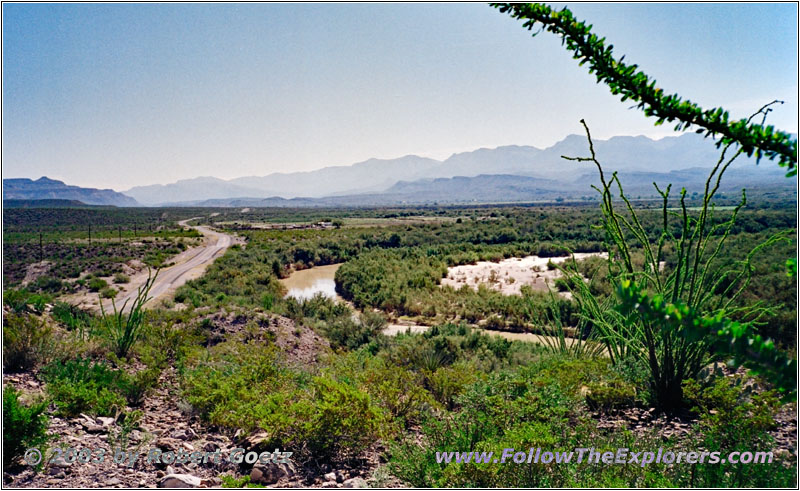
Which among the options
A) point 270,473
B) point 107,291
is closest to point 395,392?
point 270,473

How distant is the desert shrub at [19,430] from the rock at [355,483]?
2407 millimetres

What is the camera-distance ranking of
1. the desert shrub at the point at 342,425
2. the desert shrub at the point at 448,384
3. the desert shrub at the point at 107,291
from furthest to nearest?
the desert shrub at the point at 107,291 → the desert shrub at the point at 448,384 → the desert shrub at the point at 342,425

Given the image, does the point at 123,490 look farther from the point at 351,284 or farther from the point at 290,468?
the point at 351,284

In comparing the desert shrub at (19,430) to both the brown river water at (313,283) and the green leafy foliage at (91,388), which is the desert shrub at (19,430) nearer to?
the green leafy foliage at (91,388)

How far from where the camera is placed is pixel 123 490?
3254 millimetres

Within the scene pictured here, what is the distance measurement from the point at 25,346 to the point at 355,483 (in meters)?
4.99

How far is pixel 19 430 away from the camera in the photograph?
11.6 feet

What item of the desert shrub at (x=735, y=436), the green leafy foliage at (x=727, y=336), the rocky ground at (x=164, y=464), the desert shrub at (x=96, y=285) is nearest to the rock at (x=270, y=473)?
the rocky ground at (x=164, y=464)

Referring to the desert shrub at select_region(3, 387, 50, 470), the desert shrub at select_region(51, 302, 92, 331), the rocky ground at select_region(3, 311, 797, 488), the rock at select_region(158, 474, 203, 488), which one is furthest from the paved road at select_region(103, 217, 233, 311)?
the rock at select_region(158, 474, 203, 488)

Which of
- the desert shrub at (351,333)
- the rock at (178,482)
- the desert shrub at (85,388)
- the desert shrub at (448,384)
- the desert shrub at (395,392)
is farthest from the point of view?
the desert shrub at (351,333)

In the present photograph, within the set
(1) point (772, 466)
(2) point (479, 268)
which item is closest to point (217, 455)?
(1) point (772, 466)

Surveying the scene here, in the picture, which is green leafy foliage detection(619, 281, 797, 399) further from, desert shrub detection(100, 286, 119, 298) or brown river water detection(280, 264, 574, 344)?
desert shrub detection(100, 286, 119, 298)

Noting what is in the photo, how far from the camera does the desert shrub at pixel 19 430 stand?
3.46 meters

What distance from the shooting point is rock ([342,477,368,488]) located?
11.9 feet
